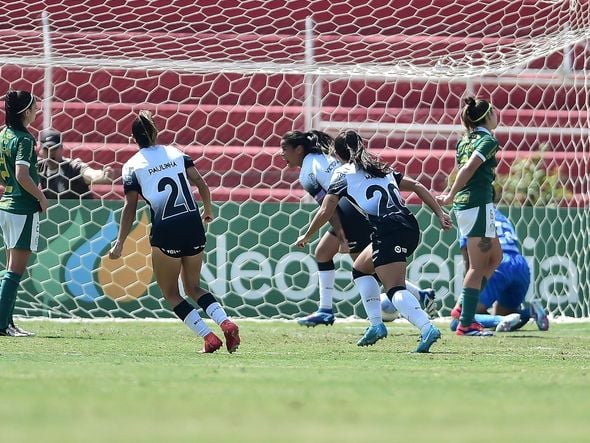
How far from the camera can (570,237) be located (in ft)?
37.9

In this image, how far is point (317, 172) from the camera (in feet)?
30.7

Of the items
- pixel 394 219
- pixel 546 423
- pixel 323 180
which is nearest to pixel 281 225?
pixel 323 180

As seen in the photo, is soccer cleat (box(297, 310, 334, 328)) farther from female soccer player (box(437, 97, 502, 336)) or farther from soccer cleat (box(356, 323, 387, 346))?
soccer cleat (box(356, 323, 387, 346))

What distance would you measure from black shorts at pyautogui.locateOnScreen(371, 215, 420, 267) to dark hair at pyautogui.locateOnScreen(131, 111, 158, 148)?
4.91 feet

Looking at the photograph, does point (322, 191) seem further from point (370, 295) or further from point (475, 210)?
point (370, 295)

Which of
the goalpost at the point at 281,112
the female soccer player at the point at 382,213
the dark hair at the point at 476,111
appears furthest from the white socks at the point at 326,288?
the female soccer player at the point at 382,213

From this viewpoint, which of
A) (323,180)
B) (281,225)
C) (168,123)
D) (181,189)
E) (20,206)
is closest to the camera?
(181,189)

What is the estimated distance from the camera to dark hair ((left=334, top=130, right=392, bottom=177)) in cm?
763

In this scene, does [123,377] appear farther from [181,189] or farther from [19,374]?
[181,189]

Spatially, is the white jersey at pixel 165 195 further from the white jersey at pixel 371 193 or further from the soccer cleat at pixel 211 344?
Answer: the white jersey at pixel 371 193

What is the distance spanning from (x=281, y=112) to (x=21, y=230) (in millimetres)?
4848

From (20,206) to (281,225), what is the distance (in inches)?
122

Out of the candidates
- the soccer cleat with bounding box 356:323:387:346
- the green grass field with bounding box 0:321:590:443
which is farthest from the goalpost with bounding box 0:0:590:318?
the soccer cleat with bounding box 356:323:387:346

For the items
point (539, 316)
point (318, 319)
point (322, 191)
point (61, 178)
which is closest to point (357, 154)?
point (322, 191)
